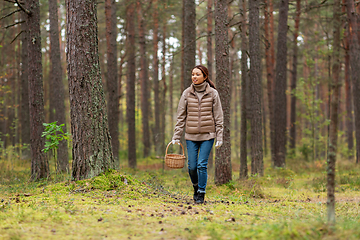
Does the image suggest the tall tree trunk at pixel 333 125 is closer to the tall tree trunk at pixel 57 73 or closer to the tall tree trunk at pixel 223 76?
the tall tree trunk at pixel 223 76

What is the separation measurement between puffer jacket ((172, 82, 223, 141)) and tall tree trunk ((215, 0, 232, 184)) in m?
2.39

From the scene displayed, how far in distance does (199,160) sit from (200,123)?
690 millimetres

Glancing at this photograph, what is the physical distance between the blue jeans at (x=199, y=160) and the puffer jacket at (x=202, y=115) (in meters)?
0.13

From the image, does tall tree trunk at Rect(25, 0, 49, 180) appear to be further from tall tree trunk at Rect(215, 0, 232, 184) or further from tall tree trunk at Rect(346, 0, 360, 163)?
tall tree trunk at Rect(346, 0, 360, 163)

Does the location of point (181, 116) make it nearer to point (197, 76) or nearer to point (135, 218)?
point (197, 76)

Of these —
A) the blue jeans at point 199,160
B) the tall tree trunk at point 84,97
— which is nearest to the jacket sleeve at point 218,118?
the blue jeans at point 199,160

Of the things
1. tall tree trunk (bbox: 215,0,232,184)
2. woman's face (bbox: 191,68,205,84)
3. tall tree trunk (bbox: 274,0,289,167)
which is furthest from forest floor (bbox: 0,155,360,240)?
tall tree trunk (bbox: 274,0,289,167)

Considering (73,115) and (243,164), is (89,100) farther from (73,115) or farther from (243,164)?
(243,164)

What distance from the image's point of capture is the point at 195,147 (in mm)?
5418

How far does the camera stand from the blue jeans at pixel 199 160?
5.28m

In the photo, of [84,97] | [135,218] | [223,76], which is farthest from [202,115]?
[223,76]

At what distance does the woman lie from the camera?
530cm

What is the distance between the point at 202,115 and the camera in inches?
211

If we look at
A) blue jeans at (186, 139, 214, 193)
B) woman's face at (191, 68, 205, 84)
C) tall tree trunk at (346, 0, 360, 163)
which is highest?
tall tree trunk at (346, 0, 360, 163)
